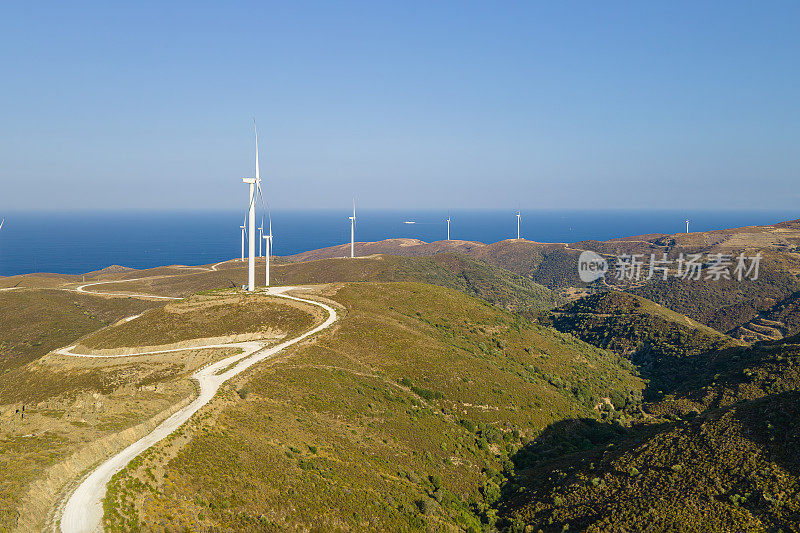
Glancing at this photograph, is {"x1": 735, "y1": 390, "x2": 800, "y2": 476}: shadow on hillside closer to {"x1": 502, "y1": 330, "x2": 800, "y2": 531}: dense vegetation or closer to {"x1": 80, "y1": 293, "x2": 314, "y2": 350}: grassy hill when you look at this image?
{"x1": 502, "y1": 330, "x2": 800, "y2": 531}: dense vegetation

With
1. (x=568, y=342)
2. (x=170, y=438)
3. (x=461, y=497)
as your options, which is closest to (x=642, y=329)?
(x=568, y=342)

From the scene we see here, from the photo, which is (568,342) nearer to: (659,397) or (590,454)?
(659,397)

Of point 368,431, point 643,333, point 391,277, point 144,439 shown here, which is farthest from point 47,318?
point 643,333

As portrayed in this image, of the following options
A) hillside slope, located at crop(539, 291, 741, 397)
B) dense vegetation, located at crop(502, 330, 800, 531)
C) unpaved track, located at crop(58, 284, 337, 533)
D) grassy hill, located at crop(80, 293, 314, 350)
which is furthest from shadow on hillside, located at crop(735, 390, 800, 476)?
grassy hill, located at crop(80, 293, 314, 350)

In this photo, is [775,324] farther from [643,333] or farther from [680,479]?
[680,479]

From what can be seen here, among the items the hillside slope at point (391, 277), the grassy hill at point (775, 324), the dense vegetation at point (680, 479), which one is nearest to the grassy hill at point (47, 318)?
the hillside slope at point (391, 277)
